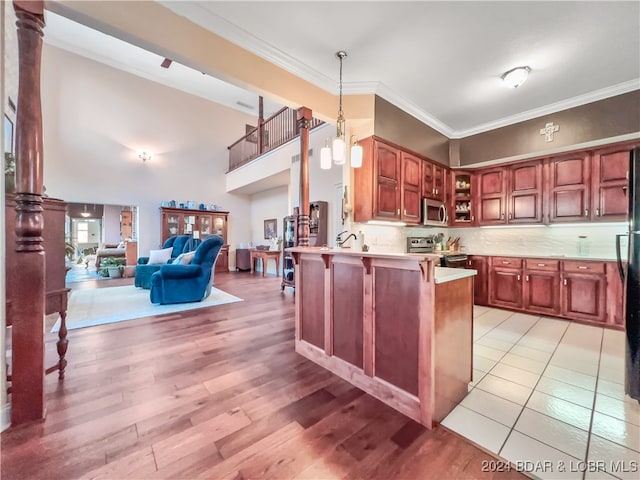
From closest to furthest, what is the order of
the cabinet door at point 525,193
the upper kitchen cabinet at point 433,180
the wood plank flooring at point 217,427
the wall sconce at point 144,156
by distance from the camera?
the wood plank flooring at point 217,427 → the cabinet door at point 525,193 → the upper kitchen cabinet at point 433,180 → the wall sconce at point 144,156

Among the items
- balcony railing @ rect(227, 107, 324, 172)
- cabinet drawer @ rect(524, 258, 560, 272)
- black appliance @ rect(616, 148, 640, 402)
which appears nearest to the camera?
black appliance @ rect(616, 148, 640, 402)

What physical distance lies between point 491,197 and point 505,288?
149 centimetres

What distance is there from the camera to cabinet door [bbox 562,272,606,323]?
10.5 ft

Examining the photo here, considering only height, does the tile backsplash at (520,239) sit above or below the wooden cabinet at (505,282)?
above

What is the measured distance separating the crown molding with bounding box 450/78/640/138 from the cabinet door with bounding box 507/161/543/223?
0.68 meters

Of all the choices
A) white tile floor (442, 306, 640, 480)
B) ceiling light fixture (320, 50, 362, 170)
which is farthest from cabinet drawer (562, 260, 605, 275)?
ceiling light fixture (320, 50, 362, 170)

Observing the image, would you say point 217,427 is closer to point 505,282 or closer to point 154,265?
point 505,282

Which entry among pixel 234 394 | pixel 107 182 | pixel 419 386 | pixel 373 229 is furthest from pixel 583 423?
pixel 107 182

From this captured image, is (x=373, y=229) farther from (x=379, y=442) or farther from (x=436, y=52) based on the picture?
(x=379, y=442)

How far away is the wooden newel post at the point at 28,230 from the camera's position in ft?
4.82

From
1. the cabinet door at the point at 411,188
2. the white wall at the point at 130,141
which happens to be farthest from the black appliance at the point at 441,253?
the white wall at the point at 130,141

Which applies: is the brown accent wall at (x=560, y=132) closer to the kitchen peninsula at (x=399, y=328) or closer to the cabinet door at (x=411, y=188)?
the cabinet door at (x=411, y=188)

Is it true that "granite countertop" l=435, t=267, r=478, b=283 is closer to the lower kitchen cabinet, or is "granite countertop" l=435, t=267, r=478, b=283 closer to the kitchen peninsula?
the kitchen peninsula

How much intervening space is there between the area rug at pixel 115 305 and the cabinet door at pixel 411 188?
3.13 m
